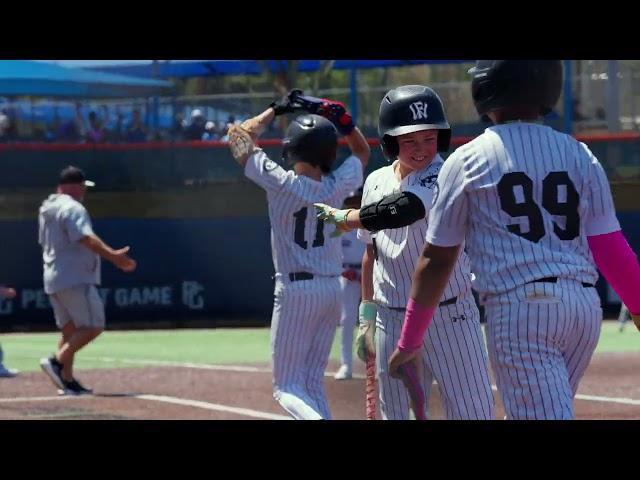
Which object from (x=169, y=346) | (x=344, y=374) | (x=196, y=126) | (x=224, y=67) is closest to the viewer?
(x=344, y=374)

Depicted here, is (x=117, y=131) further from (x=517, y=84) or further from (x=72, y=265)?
(x=517, y=84)

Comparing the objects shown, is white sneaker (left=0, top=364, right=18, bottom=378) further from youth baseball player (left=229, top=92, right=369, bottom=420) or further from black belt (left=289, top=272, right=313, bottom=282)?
black belt (left=289, top=272, right=313, bottom=282)

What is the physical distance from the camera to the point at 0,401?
11.9 metres

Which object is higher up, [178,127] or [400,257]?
[178,127]

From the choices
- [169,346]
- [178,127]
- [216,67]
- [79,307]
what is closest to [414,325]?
[79,307]

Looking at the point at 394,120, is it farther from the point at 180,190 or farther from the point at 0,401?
the point at 180,190

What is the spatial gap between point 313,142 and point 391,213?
2.27 metres

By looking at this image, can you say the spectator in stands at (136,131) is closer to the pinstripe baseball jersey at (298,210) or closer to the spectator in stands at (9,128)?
the spectator in stands at (9,128)

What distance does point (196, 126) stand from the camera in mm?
22219

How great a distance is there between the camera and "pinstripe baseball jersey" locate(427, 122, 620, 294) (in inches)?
190

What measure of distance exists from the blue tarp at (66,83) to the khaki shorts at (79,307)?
8916 mm

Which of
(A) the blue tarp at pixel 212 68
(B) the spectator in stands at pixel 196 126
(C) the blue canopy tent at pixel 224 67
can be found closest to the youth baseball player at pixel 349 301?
(B) the spectator in stands at pixel 196 126

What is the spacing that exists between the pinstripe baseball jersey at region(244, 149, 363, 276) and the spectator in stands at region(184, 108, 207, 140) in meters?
13.9
